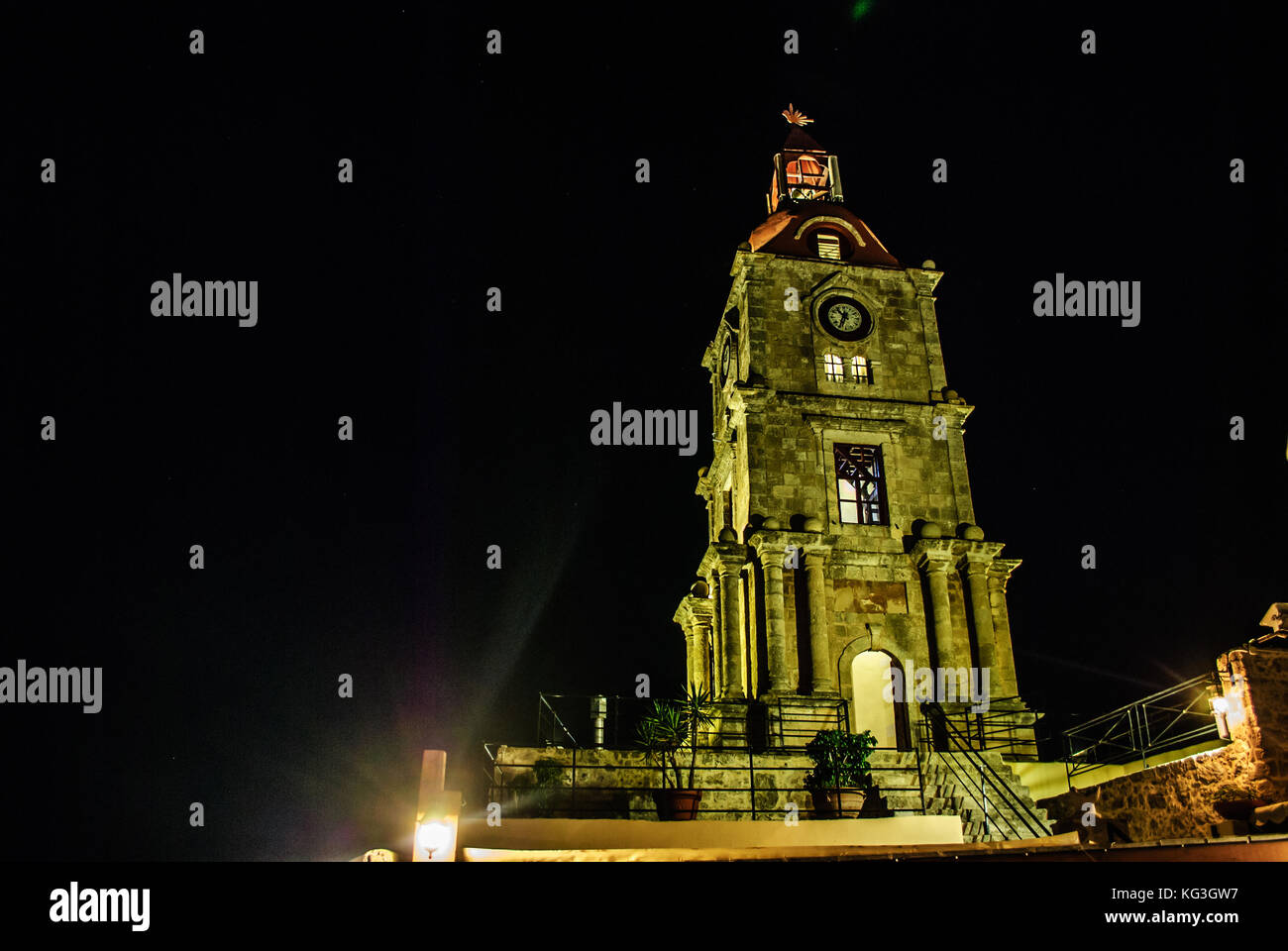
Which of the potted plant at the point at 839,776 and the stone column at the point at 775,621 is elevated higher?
the stone column at the point at 775,621

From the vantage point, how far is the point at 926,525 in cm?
2242

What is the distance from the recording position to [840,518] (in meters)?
23.3

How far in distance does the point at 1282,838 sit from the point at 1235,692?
4.84 meters

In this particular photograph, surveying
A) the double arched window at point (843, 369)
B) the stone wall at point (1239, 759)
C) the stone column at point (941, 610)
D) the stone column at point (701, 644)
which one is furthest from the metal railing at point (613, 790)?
the double arched window at point (843, 369)

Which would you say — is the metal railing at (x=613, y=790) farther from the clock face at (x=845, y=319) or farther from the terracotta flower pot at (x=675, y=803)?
the clock face at (x=845, y=319)

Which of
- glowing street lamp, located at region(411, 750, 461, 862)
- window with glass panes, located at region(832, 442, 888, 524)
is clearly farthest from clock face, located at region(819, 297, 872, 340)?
glowing street lamp, located at region(411, 750, 461, 862)

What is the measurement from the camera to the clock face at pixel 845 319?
2528cm

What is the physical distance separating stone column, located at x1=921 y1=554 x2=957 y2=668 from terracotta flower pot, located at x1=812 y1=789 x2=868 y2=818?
24.8 feet

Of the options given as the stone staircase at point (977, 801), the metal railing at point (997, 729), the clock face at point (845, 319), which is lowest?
the stone staircase at point (977, 801)

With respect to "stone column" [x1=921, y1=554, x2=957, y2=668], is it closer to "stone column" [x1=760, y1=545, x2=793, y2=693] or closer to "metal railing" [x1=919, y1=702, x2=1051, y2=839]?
"metal railing" [x1=919, y1=702, x2=1051, y2=839]

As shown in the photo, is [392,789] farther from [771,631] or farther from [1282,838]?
[1282,838]

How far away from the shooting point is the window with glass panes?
925 inches

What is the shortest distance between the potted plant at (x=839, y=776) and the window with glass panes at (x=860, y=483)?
28.4 ft
